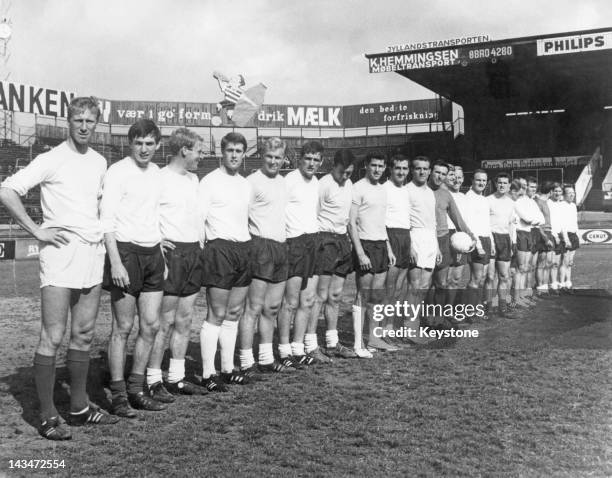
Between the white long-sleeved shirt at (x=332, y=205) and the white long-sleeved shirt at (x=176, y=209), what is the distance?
1512 millimetres

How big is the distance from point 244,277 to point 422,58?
50.4ft

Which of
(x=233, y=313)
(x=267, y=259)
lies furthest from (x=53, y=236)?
(x=267, y=259)

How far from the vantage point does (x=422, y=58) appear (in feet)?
59.1

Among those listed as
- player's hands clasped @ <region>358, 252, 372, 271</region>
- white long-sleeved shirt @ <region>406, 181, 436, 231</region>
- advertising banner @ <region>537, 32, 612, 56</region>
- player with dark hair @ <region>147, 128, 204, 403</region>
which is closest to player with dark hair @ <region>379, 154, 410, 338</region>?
white long-sleeved shirt @ <region>406, 181, 436, 231</region>

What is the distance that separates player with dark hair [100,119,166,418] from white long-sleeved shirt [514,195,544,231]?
20.0 feet

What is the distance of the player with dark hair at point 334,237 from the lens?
17.2 feet

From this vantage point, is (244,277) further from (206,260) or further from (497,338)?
(497,338)

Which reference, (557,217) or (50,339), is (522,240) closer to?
(557,217)

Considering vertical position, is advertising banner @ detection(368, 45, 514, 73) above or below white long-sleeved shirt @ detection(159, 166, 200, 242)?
above

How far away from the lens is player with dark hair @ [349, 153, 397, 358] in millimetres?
5484

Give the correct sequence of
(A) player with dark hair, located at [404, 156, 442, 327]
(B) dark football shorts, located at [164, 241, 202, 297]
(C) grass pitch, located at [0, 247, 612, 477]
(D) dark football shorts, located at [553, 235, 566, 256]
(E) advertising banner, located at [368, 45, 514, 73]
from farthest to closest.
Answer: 1. (E) advertising banner, located at [368, 45, 514, 73]
2. (D) dark football shorts, located at [553, 235, 566, 256]
3. (A) player with dark hair, located at [404, 156, 442, 327]
4. (B) dark football shorts, located at [164, 241, 202, 297]
5. (C) grass pitch, located at [0, 247, 612, 477]

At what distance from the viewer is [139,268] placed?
12.2 ft

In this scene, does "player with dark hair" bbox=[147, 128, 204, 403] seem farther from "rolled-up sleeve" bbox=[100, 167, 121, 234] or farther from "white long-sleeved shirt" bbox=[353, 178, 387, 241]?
"white long-sleeved shirt" bbox=[353, 178, 387, 241]

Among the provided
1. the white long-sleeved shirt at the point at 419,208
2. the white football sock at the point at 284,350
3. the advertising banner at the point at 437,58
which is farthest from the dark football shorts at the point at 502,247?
the advertising banner at the point at 437,58
